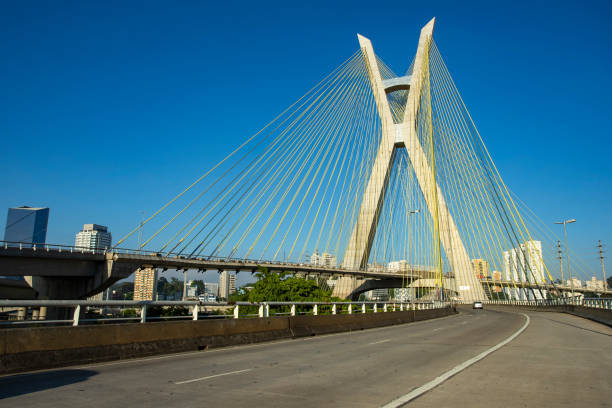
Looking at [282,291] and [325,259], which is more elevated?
[325,259]

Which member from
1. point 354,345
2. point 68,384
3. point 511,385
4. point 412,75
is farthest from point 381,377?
point 412,75

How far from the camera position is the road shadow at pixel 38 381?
7.15 meters

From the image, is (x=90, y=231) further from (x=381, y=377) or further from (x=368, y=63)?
(x=381, y=377)

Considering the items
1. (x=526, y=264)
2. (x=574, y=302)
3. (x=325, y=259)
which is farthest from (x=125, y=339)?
(x=325, y=259)

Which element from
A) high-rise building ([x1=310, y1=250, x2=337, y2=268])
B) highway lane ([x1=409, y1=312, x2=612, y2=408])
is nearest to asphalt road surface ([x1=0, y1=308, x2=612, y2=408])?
highway lane ([x1=409, y1=312, x2=612, y2=408])

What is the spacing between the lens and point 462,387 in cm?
763

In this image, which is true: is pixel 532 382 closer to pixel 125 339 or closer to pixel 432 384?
pixel 432 384

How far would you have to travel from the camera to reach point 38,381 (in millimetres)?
7945

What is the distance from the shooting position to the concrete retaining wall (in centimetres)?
893

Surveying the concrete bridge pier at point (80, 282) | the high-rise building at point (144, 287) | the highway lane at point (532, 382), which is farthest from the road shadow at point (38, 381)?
the high-rise building at point (144, 287)

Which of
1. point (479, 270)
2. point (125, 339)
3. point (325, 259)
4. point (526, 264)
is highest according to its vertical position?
point (325, 259)

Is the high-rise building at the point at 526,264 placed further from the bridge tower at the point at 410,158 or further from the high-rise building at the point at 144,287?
the high-rise building at the point at 144,287

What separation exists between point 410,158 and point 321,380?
158 feet

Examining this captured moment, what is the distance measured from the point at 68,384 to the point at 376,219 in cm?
4967
